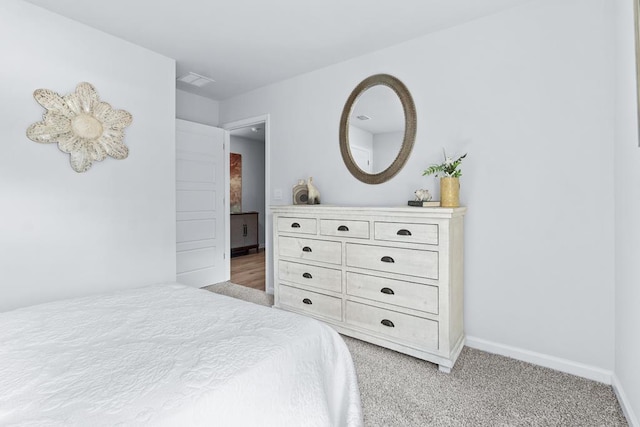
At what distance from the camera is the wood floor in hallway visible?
423 centimetres

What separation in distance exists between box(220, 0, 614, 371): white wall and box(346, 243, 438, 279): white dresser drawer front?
537mm

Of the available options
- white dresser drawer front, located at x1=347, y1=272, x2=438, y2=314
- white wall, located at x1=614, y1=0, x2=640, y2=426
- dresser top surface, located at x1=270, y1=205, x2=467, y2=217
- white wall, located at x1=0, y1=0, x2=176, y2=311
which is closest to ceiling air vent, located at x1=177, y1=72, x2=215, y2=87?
white wall, located at x1=0, y1=0, x2=176, y2=311

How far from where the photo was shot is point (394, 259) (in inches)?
88.7

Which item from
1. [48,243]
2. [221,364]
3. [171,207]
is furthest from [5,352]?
[171,207]

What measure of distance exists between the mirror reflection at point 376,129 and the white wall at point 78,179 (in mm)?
1860

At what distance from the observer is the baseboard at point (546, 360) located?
6.41 feet

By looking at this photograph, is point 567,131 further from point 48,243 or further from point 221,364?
point 48,243

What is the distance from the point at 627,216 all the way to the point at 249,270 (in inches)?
177

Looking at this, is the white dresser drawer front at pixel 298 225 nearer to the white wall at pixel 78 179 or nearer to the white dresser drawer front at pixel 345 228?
the white dresser drawer front at pixel 345 228

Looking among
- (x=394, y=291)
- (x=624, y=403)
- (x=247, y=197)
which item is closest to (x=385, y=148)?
(x=394, y=291)

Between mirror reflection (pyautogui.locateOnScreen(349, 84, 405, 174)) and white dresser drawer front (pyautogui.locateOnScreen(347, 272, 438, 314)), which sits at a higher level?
mirror reflection (pyautogui.locateOnScreen(349, 84, 405, 174))

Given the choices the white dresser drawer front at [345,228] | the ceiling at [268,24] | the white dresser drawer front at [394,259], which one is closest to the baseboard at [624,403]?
the white dresser drawer front at [394,259]

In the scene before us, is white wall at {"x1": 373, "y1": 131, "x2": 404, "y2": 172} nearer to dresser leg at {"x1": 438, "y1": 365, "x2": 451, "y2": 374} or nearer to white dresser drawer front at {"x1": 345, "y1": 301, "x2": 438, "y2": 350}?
white dresser drawer front at {"x1": 345, "y1": 301, "x2": 438, "y2": 350}

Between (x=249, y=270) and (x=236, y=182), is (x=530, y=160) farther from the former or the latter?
(x=236, y=182)
